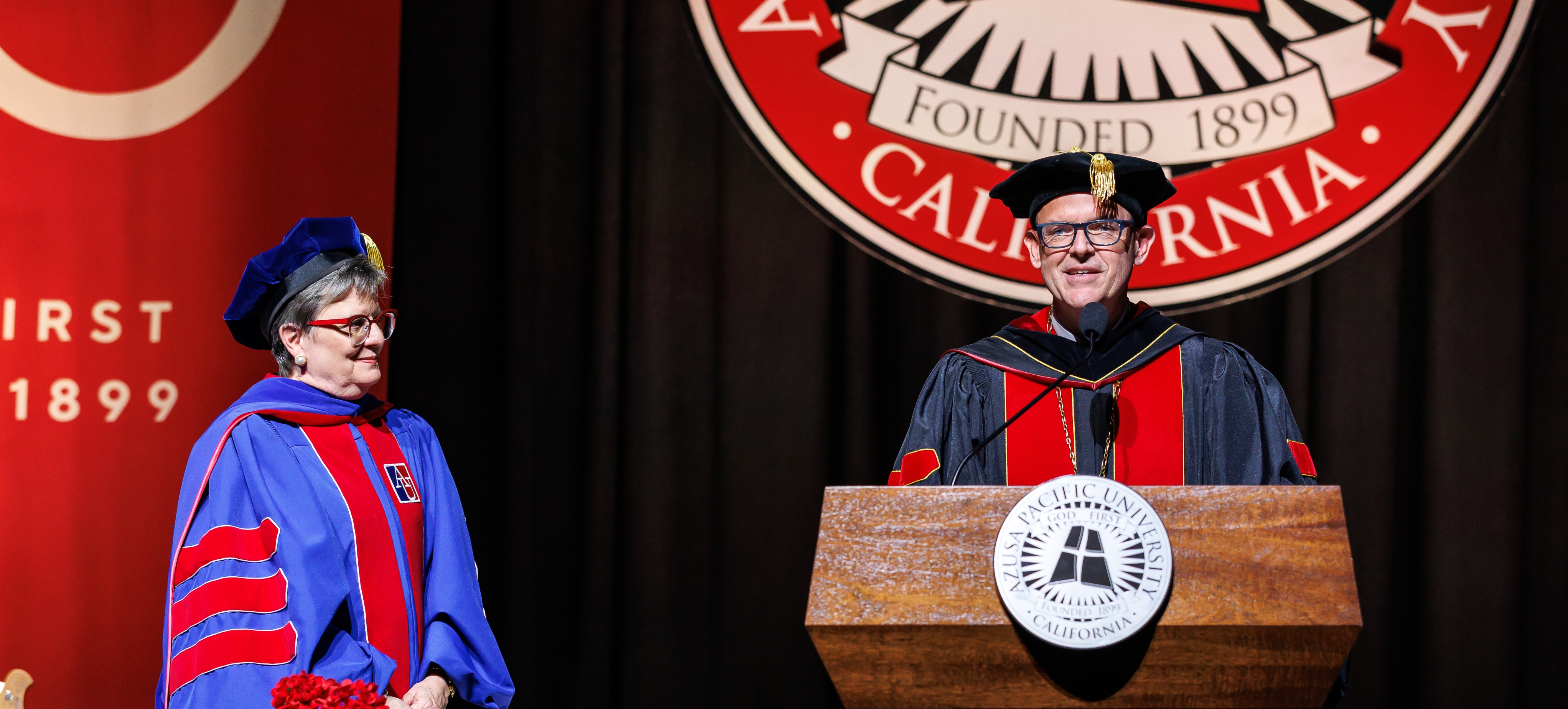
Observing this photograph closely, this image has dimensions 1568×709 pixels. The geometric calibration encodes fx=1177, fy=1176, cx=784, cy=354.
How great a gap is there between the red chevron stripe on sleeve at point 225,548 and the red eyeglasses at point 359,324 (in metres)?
0.35

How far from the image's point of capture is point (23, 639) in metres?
2.57

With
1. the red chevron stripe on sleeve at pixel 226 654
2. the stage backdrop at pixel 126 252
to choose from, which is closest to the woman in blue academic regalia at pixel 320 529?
the red chevron stripe on sleeve at pixel 226 654

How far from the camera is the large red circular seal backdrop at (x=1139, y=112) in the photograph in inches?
122

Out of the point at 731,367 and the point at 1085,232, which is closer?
the point at 1085,232

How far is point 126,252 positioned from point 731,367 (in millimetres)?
1457

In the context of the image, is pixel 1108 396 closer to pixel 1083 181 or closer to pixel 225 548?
pixel 1083 181

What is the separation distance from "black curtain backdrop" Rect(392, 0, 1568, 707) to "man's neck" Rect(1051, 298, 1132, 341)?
999 millimetres

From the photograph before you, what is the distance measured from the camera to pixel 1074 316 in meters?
2.03

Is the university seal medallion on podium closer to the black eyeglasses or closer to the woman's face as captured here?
the black eyeglasses

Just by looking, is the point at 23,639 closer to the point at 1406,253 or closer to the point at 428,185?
the point at 428,185

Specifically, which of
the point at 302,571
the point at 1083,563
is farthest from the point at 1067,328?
the point at 302,571

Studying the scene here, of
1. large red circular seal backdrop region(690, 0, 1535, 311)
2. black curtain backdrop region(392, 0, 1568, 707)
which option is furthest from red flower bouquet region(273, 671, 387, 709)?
large red circular seal backdrop region(690, 0, 1535, 311)

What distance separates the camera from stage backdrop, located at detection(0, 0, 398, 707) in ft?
8.54

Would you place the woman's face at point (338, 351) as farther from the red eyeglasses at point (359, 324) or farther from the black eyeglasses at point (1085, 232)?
the black eyeglasses at point (1085, 232)
